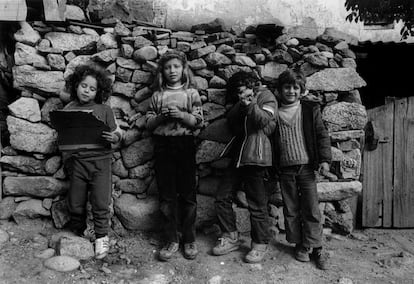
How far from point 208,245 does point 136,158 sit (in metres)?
1.13

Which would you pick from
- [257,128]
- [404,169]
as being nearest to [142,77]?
[257,128]

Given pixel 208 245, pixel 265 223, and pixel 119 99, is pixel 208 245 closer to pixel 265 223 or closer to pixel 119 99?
pixel 265 223

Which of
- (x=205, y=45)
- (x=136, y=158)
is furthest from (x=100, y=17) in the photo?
(x=136, y=158)

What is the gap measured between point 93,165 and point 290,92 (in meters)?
1.89

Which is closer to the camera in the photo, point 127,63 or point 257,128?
point 257,128

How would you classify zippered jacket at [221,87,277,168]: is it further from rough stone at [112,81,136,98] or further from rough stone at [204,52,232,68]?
rough stone at [112,81,136,98]

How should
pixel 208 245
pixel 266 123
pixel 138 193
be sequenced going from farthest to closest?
pixel 138 193
pixel 208 245
pixel 266 123

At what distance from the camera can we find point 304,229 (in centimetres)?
315

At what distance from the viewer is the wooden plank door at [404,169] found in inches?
162

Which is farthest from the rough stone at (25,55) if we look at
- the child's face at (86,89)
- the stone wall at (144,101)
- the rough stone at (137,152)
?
the rough stone at (137,152)

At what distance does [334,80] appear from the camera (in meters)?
3.66

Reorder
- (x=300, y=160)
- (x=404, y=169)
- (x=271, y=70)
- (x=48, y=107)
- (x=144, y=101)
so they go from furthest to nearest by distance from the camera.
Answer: (x=404, y=169) → (x=271, y=70) → (x=144, y=101) → (x=48, y=107) → (x=300, y=160)

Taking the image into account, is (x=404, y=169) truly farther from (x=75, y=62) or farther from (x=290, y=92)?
(x=75, y=62)

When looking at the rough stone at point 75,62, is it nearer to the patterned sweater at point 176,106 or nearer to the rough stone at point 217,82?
the patterned sweater at point 176,106
